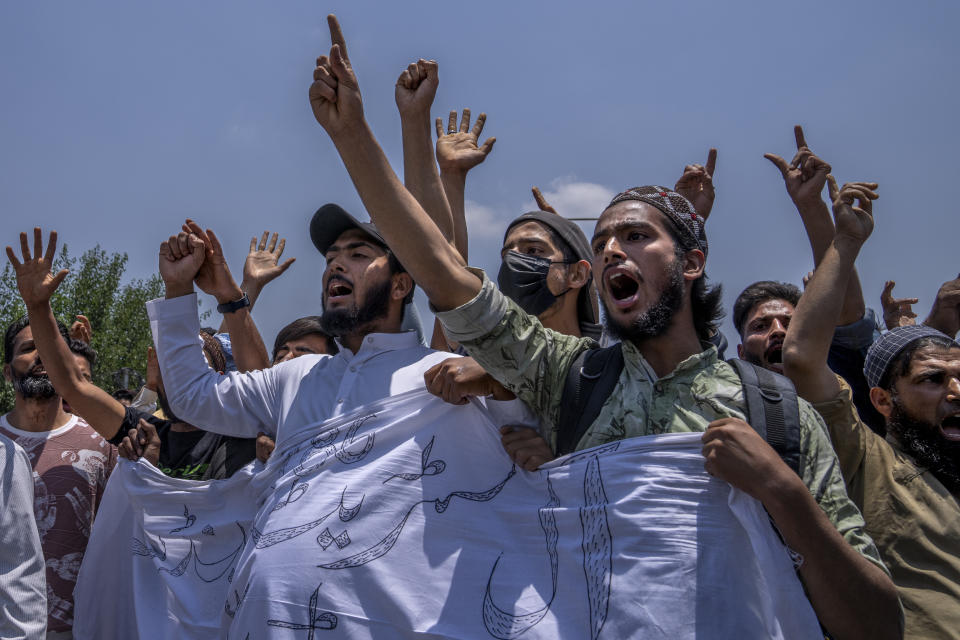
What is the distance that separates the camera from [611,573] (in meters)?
2.37

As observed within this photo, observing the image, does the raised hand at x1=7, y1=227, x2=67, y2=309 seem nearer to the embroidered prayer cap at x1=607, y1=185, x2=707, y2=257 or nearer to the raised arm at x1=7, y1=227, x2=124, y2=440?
the raised arm at x1=7, y1=227, x2=124, y2=440

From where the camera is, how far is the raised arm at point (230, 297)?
3799 mm

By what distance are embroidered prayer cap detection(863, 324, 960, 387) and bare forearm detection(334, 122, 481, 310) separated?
226 centimetres

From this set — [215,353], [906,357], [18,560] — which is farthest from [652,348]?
[215,353]

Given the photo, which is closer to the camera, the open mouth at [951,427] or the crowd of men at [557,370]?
the crowd of men at [557,370]

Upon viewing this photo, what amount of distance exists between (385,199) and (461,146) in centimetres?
195

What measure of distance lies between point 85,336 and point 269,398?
7.53ft

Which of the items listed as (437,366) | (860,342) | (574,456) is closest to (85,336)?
(437,366)

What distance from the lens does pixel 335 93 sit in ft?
8.92

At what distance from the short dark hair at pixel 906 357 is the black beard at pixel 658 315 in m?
1.49

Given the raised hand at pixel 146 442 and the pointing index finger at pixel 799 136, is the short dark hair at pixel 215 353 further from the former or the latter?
the pointing index finger at pixel 799 136

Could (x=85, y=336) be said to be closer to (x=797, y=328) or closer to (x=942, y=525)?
(x=797, y=328)

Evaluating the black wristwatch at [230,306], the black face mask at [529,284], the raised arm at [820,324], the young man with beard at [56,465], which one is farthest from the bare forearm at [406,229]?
the young man with beard at [56,465]

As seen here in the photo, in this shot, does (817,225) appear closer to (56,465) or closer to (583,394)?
(583,394)
